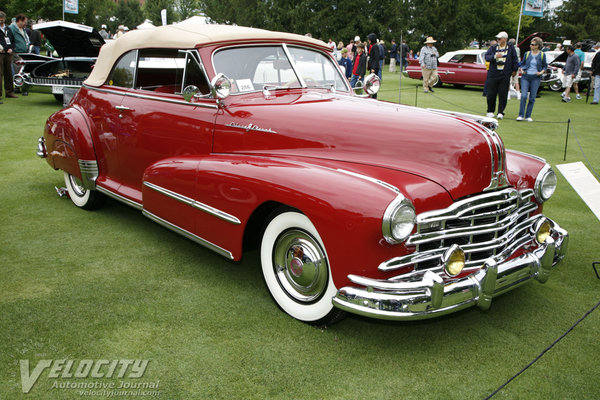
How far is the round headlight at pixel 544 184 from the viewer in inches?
133

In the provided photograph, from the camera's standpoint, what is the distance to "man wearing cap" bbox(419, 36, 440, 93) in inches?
650

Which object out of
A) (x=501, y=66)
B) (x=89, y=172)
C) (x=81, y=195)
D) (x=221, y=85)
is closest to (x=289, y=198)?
(x=221, y=85)

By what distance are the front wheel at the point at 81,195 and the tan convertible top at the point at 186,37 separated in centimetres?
108

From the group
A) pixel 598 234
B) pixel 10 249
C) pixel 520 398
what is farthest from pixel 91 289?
pixel 598 234

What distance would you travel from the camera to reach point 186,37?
3.90m

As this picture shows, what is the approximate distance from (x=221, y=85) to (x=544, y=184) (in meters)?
2.36

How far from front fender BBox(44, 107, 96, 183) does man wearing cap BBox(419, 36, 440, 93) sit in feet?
44.2

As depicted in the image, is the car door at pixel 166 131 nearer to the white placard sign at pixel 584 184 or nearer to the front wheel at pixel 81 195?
the front wheel at pixel 81 195

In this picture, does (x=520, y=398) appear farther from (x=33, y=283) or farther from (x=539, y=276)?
(x=33, y=283)

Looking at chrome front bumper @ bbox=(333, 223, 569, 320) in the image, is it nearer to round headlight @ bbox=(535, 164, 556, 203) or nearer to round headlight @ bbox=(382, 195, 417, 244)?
round headlight @ bbox=(382, 195, 417, 244)

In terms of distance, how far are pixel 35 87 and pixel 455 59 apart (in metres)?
15.0

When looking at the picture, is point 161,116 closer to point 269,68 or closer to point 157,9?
point 269,68

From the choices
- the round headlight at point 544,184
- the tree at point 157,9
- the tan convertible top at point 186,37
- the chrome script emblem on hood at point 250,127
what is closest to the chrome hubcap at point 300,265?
the chrome script emblem on hood at point 250,127

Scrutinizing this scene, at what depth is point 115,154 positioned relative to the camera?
459cm
